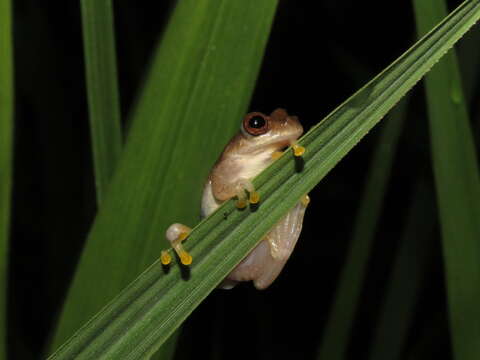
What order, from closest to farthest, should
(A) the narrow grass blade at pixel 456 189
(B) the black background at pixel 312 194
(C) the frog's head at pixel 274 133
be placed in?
(A) the narrow grass blade at pixel 456 189
(C) the frog's head at pixel 274 133
(B) the black background at pixel 312 194

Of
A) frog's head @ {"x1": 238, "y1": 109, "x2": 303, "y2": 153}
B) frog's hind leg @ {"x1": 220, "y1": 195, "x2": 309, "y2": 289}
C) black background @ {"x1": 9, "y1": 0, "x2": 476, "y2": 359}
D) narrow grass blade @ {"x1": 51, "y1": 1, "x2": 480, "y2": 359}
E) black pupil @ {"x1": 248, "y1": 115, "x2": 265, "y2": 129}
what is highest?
black background @ {"x1": 9, "y1": 0, "x2": 476, "y2": 359}

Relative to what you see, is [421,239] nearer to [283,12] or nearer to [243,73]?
[243,73]

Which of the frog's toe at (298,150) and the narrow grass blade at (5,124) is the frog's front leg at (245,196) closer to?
the frog's toe at (298,150)

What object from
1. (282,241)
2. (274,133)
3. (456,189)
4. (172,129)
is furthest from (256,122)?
(456,189)

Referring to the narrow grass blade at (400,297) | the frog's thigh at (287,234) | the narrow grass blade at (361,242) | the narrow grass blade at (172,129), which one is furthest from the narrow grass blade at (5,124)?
the narrow grass blade at (400,297)

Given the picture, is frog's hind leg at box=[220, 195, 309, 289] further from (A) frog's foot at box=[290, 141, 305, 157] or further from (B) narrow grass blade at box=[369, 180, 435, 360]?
(B) narrow grass blade at box=[369, 180, 435, 360]

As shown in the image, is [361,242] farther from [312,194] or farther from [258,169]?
[312,194]

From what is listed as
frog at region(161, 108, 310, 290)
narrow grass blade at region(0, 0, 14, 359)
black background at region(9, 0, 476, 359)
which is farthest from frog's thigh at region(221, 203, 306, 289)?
black background at region(9, 0, 476, 359)
